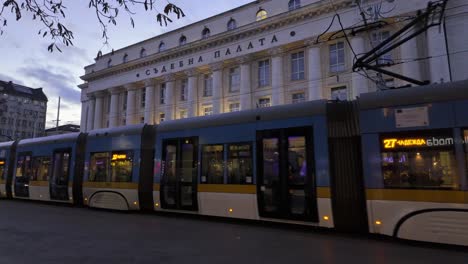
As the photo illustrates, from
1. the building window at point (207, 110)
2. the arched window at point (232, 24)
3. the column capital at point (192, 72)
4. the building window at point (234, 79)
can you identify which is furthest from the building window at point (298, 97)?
the column capital at point (192, 72)

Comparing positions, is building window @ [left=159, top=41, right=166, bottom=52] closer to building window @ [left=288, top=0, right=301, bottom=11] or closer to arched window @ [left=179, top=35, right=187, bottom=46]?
arched window @ [left=179, top=35, right=187, bottom=46]

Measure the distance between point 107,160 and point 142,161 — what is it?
1960 mm

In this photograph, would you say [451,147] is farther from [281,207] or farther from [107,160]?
[107,160]

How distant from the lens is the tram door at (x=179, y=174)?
1150cm

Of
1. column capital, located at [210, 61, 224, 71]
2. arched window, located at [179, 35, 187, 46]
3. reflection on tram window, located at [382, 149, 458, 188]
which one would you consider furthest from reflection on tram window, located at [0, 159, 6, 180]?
arched window, located at [179, 35, 187, 46]

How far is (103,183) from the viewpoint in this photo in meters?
14.0

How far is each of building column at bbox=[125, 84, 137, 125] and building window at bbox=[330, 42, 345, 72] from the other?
81.8ft

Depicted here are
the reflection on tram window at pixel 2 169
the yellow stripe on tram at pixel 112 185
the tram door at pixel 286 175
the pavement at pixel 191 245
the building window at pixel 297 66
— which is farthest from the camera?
the building window at pixel 297 66

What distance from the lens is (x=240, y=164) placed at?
1048cm

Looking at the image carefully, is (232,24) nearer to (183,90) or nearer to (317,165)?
(183,90)

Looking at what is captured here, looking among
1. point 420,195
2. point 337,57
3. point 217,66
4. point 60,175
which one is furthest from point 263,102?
point 420,195

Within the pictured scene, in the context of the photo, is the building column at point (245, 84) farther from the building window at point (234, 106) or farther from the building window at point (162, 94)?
the building window at point (162, 94)

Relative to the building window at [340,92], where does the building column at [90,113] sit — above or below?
above

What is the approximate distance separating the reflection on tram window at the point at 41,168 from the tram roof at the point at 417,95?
13.8m
